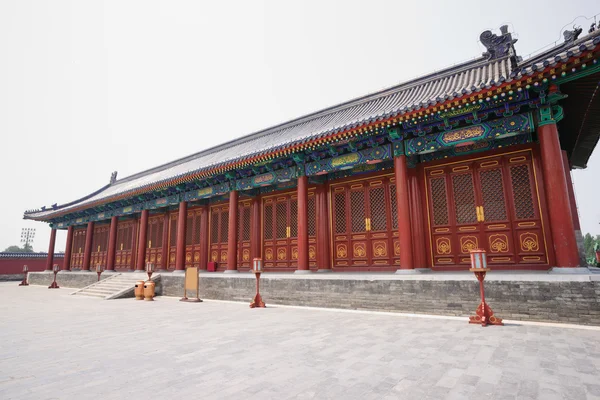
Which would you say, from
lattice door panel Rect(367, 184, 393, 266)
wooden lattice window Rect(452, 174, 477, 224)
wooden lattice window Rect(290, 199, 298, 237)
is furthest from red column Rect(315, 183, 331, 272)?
wooden lattice window Rect(452, 174, 477, 224)

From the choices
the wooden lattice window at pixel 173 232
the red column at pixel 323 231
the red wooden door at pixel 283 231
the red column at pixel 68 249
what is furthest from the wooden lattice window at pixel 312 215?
the red column at pixel 68 249

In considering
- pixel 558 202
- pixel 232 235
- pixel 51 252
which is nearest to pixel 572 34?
pixel 558 202

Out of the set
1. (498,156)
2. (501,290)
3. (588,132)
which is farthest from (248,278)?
(588,132)

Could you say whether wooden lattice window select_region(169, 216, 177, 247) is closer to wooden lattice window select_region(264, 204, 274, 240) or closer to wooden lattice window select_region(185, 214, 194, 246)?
wooden lattice window select_region(185, 214, 194, 246)

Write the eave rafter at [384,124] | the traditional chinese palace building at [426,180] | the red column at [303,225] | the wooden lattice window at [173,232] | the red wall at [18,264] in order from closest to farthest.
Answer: the eave rafter at [384,124]
the traditional chinese palace building at [426,180]
the red column at [303,225]
the wooden lattice window at [173,232]
the red wall at [18,264]

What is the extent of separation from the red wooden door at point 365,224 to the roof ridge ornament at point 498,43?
17.3ft

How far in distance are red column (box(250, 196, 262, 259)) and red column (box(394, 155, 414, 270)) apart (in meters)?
5.78

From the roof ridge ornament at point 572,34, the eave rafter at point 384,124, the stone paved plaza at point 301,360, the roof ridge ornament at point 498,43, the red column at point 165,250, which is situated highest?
the roof ridge ornament at point 498,43

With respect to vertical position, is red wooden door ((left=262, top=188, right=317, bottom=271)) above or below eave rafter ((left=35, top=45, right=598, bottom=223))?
below

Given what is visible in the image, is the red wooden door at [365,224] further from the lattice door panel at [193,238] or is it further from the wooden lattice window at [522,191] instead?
the lattice door panel at [193,238]

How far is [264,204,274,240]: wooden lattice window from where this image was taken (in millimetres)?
12015

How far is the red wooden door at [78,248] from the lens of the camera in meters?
21.4

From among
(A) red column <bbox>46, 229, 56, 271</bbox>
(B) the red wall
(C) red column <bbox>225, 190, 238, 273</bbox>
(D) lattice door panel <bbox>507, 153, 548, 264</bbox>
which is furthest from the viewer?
(B) the red wall

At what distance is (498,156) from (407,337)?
579cm
